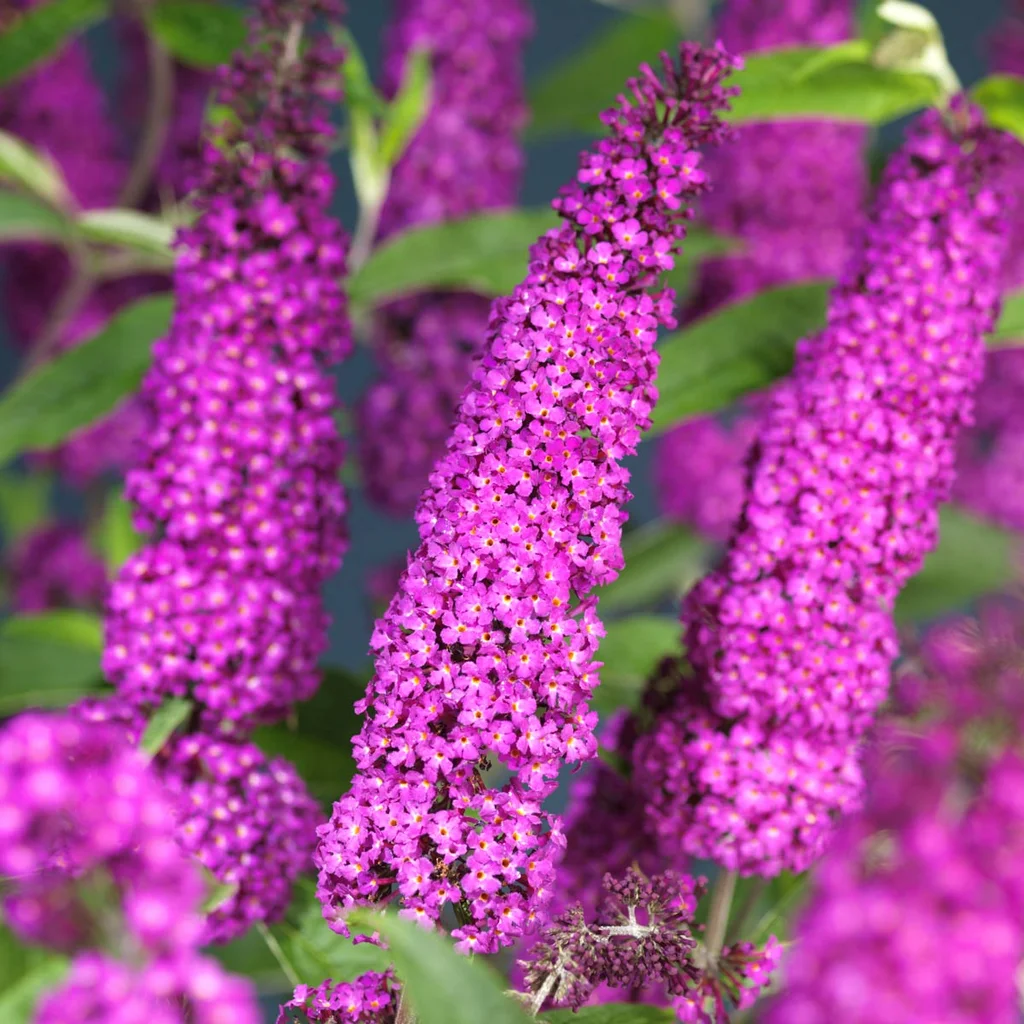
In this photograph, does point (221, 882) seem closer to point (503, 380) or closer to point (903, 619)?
point (503, 380)

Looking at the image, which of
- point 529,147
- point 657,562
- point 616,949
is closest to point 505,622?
point 616,949

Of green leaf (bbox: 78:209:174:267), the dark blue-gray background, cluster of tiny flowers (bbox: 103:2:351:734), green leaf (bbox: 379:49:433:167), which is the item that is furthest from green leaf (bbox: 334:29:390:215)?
the dark blue-gray background

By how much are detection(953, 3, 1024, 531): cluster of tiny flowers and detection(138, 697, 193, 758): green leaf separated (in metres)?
0.75

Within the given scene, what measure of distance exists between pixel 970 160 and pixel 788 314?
0.45 feet

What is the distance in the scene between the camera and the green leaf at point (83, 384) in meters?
0.85

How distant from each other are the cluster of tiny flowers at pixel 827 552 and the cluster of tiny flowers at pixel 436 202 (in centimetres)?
41

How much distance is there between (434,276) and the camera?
0.89m

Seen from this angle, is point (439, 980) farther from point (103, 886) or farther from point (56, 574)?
point (56, 574)

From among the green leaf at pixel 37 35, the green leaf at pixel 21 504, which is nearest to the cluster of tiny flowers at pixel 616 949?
the green leaf at pixel 37 35

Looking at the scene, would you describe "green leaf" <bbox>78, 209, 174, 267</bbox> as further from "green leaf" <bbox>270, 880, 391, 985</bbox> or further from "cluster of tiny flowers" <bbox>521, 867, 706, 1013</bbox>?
"cluster of tiny flowers" <bbox>521, 867, 706, 1013</bbox>

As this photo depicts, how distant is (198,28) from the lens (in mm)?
992

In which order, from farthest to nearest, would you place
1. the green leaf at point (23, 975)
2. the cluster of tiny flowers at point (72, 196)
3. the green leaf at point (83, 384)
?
1. the cluster of tiny flowers at point (72, 196)
2. the green leaf at point (83, 384)
3. the green leaf at point (23, 975)

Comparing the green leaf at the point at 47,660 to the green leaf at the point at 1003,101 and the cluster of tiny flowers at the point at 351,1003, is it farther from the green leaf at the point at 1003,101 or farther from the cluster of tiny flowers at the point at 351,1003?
the green leaf at the point at 1003,101

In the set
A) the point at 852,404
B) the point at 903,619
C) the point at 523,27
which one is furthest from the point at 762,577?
the point at 523,27
